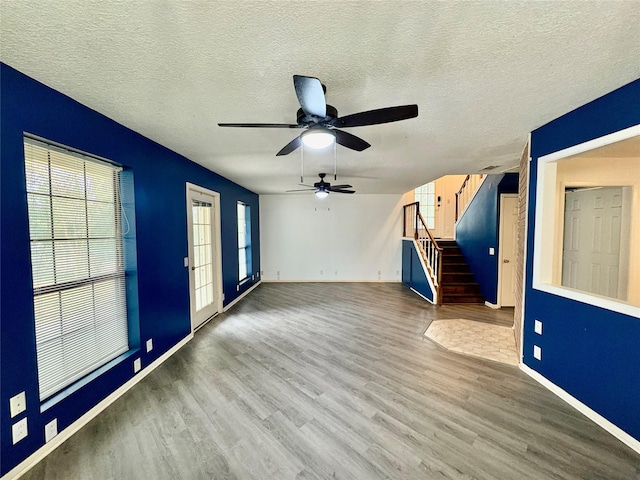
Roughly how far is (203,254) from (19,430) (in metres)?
2.86

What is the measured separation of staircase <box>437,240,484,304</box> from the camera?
5230 millimetres

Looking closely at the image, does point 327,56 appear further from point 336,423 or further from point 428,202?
point 428,202

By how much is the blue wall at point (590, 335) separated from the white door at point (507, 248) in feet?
7.73

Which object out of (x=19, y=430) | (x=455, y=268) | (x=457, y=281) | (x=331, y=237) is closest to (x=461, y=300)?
(x=457, y=281)

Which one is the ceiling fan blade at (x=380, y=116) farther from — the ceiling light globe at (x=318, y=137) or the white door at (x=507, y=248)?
the white door at (x=507, y=248)

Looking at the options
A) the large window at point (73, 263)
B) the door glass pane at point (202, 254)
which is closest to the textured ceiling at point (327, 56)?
the large window at point (73, 263)

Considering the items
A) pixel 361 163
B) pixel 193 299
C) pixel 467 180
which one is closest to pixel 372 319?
pixel 361 163

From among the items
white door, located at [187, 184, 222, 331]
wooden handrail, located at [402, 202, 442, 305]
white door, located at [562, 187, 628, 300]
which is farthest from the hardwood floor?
wooden handrail, located at [402, 202, 442, 305]

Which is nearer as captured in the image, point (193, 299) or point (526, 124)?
point (526, 124)

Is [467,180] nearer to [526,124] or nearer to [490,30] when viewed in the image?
[526,124]

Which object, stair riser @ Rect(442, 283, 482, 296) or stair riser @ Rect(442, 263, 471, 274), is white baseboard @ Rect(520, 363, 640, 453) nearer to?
stair riser @ Rect(442, 283, 482, 296)

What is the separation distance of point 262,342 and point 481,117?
3478 mm

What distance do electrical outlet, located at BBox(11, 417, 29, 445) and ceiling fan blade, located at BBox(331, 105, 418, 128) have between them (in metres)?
2.70

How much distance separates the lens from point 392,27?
4.17 ft
